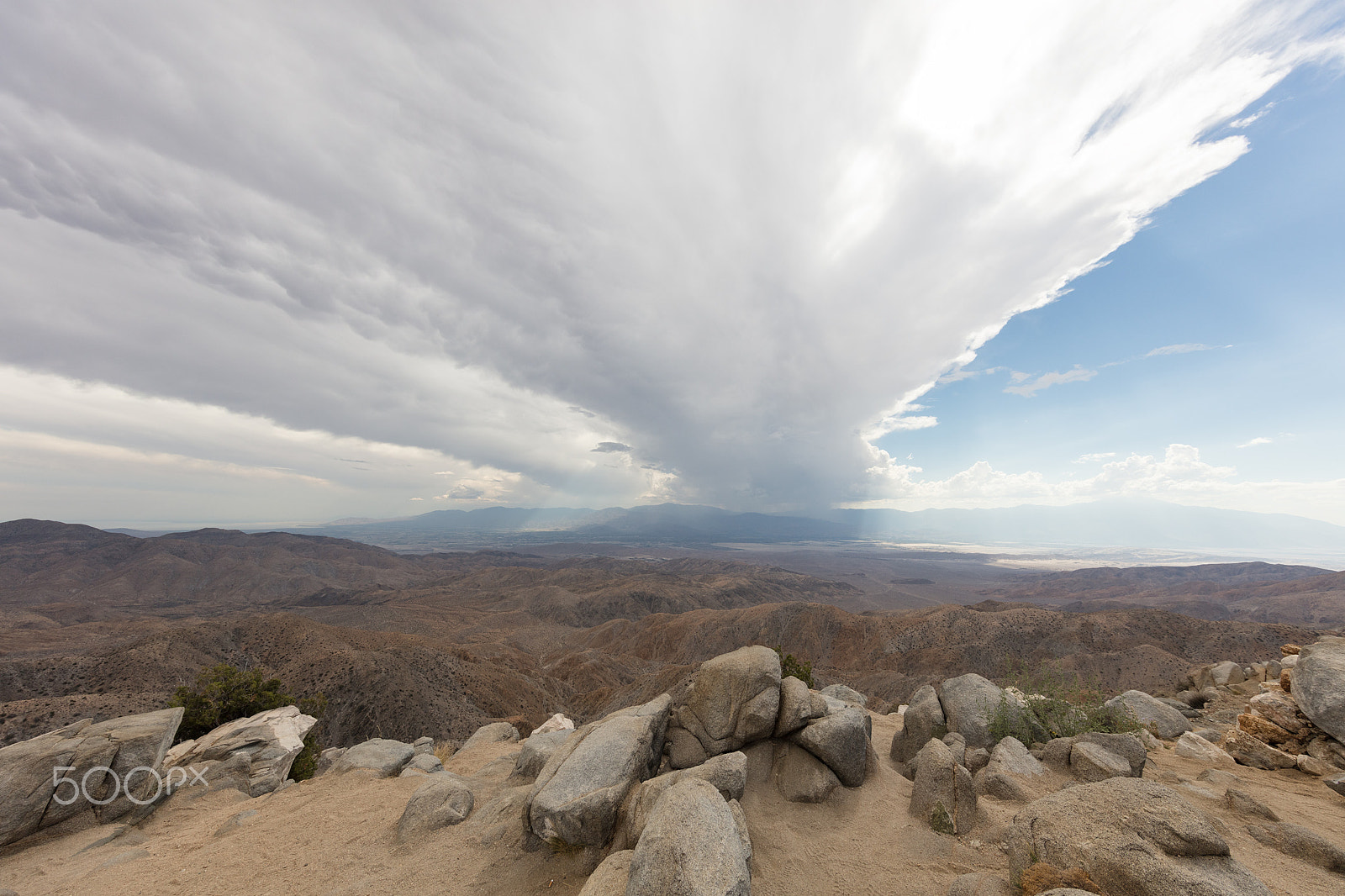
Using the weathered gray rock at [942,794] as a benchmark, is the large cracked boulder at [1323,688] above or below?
above

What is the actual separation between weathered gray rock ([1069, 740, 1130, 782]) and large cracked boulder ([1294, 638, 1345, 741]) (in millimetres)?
4936

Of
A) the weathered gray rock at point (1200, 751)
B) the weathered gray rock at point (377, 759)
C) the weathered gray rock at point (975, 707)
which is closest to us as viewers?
the weathered gray rock at point (1200, 751)

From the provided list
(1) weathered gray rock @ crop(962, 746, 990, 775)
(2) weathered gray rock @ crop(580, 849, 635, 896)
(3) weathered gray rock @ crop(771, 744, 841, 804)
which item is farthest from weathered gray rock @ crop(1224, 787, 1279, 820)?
(2) weathered gray rock @ crop(580, 849, 635, 896)

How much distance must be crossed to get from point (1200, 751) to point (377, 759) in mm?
27144

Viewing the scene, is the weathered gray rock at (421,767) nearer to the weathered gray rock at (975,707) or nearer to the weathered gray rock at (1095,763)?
the weathered gray rock at (975,707)

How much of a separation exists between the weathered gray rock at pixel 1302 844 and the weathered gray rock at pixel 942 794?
4622mm

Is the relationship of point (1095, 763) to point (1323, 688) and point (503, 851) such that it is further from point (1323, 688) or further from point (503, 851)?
point (503, 851)

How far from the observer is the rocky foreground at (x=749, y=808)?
7.59 m

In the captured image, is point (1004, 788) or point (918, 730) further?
point (918, 730)

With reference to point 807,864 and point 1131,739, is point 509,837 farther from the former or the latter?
point 1131,739

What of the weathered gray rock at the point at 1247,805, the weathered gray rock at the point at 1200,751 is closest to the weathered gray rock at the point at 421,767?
the weathered gray rock at the point at 1247,805

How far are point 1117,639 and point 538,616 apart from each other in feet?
338

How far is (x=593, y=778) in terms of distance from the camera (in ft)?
34.3

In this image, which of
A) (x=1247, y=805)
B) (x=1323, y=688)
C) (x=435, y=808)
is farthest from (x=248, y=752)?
(x=1323, y=688)
